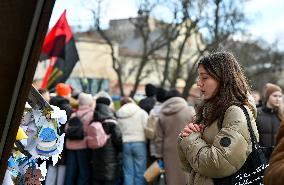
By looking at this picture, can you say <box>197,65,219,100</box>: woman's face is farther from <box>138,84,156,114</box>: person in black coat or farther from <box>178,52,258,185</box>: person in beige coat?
<box>138,84,156,114</box>: person in black coat

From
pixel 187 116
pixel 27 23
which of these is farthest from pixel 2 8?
pixel 187 116

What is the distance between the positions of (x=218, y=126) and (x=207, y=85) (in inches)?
11.2

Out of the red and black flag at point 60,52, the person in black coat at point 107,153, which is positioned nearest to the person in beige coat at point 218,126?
the person in black coat at point 107,153

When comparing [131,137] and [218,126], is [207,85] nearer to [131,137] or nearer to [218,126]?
[218,126]

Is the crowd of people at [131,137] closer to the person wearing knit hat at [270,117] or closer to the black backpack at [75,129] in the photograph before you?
the person wearing knit hat at [270,117]

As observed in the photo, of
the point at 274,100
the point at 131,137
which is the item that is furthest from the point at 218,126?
the point at 131,137

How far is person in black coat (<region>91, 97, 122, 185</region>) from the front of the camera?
8.01 m

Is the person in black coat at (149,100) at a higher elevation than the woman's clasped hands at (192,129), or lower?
lower

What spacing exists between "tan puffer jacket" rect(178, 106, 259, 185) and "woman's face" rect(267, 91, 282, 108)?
A: 170 inches

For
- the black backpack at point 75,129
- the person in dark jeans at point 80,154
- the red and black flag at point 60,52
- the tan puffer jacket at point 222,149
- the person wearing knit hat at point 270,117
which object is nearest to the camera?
the tan puffer jacket at point 222,149

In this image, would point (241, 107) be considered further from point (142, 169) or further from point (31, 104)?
point (142, 169)

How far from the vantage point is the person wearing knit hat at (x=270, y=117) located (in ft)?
23.7

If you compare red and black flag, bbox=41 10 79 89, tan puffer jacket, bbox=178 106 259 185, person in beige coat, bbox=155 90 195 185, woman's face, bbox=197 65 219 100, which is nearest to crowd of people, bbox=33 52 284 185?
person in beige coat, bbox=155 90 195 185

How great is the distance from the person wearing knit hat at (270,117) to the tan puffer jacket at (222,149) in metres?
4.21
